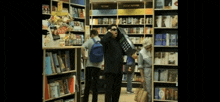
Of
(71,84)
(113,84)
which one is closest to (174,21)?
(113,84)

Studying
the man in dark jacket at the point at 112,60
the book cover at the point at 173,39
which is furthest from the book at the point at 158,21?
the man in dark jacket at the point at 112,60

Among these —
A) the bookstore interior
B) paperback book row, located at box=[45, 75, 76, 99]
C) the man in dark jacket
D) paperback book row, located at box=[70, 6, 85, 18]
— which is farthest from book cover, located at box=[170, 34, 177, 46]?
paperback book row, located at box=[70, 6, 85, 18]

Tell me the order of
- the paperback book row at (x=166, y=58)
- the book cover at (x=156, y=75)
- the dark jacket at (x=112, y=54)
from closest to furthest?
the dark jacket at (x=112, y=54) → the paperback book row at (x=166, y=58) → the book cover at (x=156, y=75)

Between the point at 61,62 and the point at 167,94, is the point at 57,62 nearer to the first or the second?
the point at 61,62

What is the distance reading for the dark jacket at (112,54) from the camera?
16.4 feet

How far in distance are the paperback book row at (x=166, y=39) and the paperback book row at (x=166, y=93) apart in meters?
0.87

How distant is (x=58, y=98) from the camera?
451 cm

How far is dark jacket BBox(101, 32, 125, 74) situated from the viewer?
16.4 ft

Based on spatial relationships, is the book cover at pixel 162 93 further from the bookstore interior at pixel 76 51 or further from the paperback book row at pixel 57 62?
the paperback book row at pixel 57 62

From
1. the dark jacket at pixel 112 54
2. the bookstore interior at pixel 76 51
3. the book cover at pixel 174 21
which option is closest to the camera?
the bookstore interior at pixel 76 51

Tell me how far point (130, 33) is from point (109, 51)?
5.74 metres

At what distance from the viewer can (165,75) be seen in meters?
5.84
